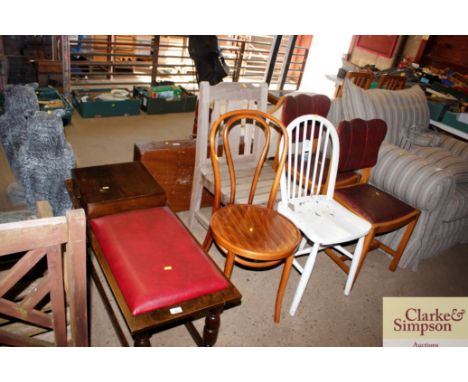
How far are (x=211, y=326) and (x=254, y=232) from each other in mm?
440

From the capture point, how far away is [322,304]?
209cm

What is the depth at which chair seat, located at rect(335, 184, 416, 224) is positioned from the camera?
6.64ft

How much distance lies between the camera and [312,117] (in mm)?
1820

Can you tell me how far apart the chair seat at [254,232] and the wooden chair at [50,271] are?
67 cm

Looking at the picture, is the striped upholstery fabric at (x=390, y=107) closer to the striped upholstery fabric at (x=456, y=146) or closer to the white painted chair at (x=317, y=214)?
the striped upholstery fabric at (x=456, y=146)

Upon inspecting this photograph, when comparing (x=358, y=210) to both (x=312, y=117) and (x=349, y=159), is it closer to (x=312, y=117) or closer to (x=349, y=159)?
(x=349, y=159)

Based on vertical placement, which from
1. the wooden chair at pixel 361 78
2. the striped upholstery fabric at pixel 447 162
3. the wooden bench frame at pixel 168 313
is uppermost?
the wooden chair at pixel 361 78

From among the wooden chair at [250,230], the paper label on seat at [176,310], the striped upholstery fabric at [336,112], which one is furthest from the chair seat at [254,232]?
the striped upholstery fabric at [336,112]

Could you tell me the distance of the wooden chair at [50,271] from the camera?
89cm
